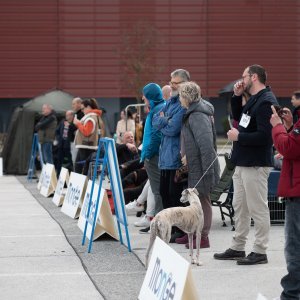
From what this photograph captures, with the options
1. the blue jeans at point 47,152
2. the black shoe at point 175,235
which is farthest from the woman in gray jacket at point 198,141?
the blue jeans at point 47,152

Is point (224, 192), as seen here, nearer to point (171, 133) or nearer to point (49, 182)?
point (171, 133)

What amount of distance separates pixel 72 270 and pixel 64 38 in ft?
173

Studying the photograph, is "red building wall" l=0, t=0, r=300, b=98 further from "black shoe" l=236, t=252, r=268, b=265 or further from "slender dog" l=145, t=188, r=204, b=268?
"black shoe" l=236, t=252, r=268, b=265

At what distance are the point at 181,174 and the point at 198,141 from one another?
1.61ft

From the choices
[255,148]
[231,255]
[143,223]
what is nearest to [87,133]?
[143,223]

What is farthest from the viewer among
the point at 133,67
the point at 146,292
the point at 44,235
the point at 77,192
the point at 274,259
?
the point at 133,67

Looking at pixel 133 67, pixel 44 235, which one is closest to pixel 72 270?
pixel 44 235

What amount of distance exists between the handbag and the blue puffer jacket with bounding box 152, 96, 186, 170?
0.12 meters

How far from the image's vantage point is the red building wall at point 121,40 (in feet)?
195

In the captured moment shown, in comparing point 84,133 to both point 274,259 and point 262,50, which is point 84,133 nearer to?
point 274,259

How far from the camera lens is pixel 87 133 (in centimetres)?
1590

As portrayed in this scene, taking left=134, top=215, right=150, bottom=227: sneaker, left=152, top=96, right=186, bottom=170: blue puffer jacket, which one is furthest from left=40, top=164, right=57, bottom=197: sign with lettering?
left=152, top=96, right=186, bottom=170: blue puffer jacket

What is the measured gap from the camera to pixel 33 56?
198ft

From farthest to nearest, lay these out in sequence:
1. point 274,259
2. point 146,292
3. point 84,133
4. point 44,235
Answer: point 84,133, point 44,235, point 274,259, point 146,292
